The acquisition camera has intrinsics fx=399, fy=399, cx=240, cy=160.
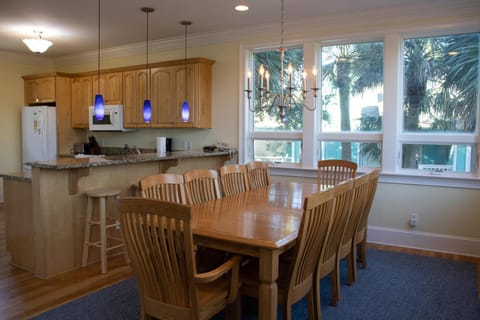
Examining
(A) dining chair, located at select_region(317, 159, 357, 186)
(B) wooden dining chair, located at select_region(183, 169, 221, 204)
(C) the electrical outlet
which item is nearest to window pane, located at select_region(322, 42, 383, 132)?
(A) dining chair, located at select_region(317, 159, 357, 186)

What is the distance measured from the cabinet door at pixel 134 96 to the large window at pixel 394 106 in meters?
2.18

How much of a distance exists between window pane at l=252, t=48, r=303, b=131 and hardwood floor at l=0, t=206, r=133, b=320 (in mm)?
2527

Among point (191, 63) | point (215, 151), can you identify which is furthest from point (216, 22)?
point (215, 151)

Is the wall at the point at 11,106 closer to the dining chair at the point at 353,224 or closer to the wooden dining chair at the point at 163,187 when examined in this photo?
the wooden dining chair at the point at 163,187

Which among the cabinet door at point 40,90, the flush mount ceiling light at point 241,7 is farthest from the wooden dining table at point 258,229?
the cabinet door at point 40,90

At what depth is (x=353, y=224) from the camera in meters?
2.99

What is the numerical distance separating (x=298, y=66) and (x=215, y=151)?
58.8 inches

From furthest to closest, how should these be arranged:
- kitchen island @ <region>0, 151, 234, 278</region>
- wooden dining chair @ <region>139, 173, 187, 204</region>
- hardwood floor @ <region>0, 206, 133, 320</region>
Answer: kitchen island @ <region>0, 151, 234, 278</region> → hardwood floor @ <region>0, 206, 133, 320</region> → wooden dining chair @ <region>139, 173, 187, 204</region>

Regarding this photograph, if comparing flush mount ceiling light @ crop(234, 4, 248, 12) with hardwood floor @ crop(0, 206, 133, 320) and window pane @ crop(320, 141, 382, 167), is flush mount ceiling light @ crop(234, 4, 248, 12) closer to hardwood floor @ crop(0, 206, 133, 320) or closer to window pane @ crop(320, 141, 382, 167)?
window pane @ crop(320, 141, 382, 167)

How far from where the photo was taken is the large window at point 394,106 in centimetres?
406

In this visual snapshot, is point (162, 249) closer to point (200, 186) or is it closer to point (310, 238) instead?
point (310, 238)

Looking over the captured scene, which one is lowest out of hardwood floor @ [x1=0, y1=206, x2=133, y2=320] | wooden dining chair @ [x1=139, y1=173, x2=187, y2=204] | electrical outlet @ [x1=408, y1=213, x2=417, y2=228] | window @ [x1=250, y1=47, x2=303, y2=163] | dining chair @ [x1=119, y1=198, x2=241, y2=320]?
hardwood floor @ [x1=0, y1=206, x2=133, y2=320]

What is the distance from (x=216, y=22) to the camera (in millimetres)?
4797

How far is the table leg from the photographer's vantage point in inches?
77.8
